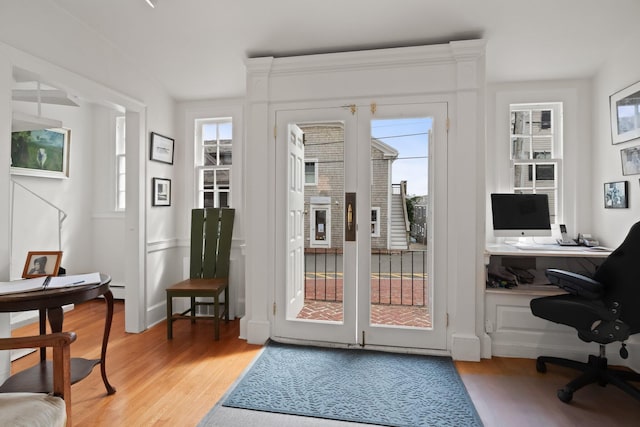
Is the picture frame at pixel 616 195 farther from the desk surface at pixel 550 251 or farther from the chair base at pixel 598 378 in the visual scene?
the chair base at pixel 598 378

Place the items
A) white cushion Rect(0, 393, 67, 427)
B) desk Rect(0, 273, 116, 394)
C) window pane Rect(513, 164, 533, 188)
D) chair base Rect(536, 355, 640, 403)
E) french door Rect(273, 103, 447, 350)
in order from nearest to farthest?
white cushion Rect(0, 393, 67, 427) < desk Rect(0, 273, 116, 394) < chair base Rect(536, 355, 640, 403) < french door Rect(273, 103, 447, 350) < window pane Rect(513, 164, 533, 188)

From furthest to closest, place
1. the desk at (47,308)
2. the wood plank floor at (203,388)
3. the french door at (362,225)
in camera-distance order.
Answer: the french door at (362,225) → the wood plank floor at (203,388) → the desk at (47,308)

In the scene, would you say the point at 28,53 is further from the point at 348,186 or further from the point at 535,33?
the point at 535,33

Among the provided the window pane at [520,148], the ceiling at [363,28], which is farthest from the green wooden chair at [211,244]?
the window pane at [520,148]


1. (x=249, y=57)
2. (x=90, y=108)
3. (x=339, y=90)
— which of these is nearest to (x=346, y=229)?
(x=339, y=90)

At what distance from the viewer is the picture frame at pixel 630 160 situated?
2432 mm

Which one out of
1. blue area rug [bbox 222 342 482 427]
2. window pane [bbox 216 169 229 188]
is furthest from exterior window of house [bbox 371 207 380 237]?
window pane [bbox 216 169 229 188]

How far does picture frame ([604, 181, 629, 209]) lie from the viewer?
2553 millimetres

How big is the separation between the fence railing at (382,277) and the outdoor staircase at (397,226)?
7cm

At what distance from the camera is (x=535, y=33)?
251cm

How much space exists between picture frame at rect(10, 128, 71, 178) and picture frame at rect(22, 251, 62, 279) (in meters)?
1.96

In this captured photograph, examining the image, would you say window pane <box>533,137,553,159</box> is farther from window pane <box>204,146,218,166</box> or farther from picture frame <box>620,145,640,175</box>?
window pane <box>204,146,218,166</box>

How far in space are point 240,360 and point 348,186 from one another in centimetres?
174

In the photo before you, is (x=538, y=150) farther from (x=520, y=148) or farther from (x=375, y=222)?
(x=375, y=222)
